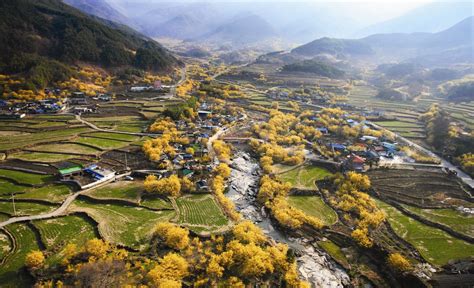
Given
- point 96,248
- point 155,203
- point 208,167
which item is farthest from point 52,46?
point 96,248

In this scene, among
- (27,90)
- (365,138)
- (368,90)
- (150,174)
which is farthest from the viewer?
(368,90)

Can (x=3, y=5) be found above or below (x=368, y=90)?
above

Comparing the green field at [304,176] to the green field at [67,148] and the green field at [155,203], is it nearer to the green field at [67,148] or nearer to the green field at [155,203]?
the green field at [155,203]

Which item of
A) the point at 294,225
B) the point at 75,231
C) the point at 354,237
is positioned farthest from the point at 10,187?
the point at 354,237

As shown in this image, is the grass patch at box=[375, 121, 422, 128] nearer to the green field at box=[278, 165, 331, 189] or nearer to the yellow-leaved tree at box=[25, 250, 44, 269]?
the green field at box=[278, 165, 331, 189]

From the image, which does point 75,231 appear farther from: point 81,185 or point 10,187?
point 10,187
